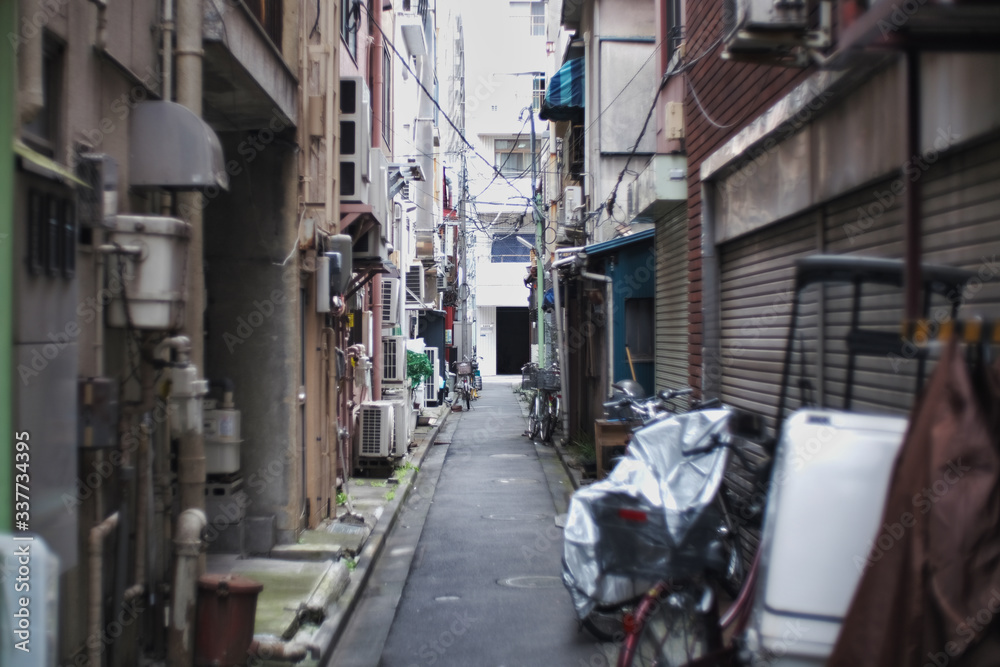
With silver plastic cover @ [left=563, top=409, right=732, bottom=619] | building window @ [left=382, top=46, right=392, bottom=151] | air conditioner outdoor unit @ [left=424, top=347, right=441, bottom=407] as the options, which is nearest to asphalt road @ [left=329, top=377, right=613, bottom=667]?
silver plastic cover @ [left=563, top=409, right=732, bottom=619]

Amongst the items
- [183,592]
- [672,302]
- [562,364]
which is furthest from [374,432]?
[183,592]

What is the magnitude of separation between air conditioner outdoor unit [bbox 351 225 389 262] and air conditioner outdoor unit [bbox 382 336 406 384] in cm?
566

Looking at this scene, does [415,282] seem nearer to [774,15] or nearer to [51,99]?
[774,15]

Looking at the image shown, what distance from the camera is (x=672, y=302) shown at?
11.6 metres

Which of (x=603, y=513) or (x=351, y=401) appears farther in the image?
(x=351, y=401)

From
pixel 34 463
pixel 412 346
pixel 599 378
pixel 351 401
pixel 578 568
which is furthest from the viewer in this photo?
pixel 412 346

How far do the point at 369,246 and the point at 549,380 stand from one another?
8.19 m

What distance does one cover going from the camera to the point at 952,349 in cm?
282

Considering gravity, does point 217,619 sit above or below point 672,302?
below

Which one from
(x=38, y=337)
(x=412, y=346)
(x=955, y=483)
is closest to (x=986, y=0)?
(x=955, y=483)

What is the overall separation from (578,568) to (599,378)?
1034 cm

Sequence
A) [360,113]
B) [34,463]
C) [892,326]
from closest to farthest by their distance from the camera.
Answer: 1. [34,463]
2. [892,326]
3. [360,113]

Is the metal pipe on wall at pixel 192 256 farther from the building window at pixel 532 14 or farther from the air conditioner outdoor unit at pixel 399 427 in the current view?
the building window at pixel 532 14

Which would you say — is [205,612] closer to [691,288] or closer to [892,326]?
[892,326]
